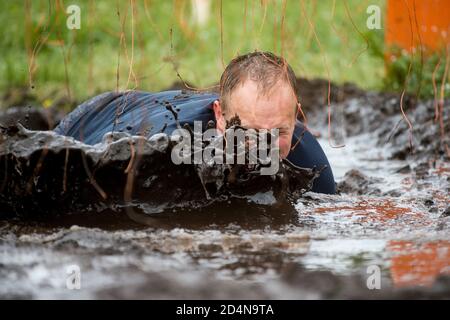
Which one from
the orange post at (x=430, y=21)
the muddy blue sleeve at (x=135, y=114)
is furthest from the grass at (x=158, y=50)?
the muddy blue sleeve at (x=135, y=114)

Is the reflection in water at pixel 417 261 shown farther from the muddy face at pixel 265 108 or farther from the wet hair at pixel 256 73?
the wet hair at pixel 256 73

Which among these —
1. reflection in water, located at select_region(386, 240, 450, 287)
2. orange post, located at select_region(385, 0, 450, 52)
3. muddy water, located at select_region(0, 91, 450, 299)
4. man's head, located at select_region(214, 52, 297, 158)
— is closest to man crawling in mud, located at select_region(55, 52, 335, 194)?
man's head, located at select_region(214, 52, 297, 158)

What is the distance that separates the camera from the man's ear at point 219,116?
3900 mm

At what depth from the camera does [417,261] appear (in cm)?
289

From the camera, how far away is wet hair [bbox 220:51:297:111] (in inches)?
149

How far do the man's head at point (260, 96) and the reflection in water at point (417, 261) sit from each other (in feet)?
2.60

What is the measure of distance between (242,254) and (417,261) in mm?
560

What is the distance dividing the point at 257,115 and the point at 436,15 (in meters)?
4.30

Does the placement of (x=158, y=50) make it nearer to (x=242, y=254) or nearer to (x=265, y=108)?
(x=265, y=108)

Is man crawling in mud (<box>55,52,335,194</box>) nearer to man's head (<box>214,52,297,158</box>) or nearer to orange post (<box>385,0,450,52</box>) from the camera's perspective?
man's head (<box>214,52,297,158</box>)

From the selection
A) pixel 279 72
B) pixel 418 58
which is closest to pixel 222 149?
pixel 279 72
